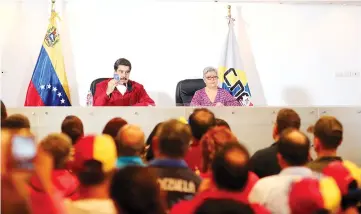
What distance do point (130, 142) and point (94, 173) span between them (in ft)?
1.17

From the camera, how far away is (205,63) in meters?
6.71

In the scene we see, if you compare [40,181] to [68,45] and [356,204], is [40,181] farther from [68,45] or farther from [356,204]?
[68,45]

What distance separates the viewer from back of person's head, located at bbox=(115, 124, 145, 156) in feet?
7.21

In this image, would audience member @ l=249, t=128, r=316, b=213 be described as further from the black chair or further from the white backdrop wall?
the white backdrop wall

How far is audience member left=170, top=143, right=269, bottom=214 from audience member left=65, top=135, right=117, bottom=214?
0.30 meters

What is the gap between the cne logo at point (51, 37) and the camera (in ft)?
20.2

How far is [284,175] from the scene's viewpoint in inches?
84.1

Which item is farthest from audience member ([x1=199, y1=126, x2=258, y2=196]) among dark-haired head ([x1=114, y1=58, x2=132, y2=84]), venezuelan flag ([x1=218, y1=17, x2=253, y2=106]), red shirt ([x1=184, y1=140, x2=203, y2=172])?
venezuelan flag ([x1=218, y1=17, x2=253, y2=106])

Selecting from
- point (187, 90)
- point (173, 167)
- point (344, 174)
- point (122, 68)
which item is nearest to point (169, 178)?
point (173, 167)

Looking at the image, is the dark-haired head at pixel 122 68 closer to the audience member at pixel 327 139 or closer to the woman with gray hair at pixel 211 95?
the woman with gray hair at pixel 211 95

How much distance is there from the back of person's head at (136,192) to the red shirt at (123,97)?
3559 mm

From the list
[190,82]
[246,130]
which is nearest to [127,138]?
[246,130]

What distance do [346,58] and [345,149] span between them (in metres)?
2.93

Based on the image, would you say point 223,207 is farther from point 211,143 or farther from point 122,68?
point 122,68
